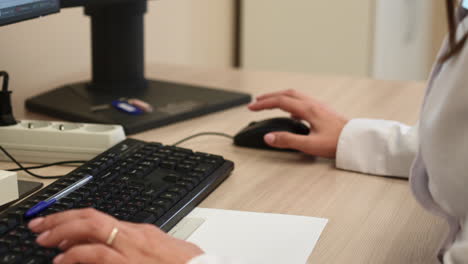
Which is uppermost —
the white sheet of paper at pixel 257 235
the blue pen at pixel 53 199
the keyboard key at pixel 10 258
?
the blue pen at pixel 53 199

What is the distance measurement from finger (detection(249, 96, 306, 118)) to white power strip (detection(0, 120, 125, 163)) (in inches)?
10.5

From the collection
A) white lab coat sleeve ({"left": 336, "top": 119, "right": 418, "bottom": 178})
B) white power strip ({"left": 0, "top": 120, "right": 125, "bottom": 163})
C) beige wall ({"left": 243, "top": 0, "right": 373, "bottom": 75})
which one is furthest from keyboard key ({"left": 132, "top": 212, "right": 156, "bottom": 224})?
beige wall ({"left": 243, "top": 0, "right": 373, "bottom": 75})

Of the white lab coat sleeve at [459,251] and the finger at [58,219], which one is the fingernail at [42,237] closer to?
the finger at [58,219]

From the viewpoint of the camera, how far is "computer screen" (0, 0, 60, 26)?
85 cm

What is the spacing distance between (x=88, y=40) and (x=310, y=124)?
2.19 ft

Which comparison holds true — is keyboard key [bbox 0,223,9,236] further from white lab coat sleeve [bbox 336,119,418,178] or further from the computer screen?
white lab coat sleeve [bbox 336,119,418,178]

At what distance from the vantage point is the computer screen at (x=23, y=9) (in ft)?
2.79

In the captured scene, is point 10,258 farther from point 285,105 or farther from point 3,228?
point 285,105

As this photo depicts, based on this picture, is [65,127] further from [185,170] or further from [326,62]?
[326,62]

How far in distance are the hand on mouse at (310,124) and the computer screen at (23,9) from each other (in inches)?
14.0

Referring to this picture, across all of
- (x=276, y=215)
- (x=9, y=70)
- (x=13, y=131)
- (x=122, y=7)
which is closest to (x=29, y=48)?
(x=9, y=70)

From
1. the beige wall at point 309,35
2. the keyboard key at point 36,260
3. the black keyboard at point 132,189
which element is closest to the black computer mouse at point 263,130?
the black keyboard at point 132,189

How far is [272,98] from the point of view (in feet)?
3.53

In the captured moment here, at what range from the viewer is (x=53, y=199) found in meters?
0.69
